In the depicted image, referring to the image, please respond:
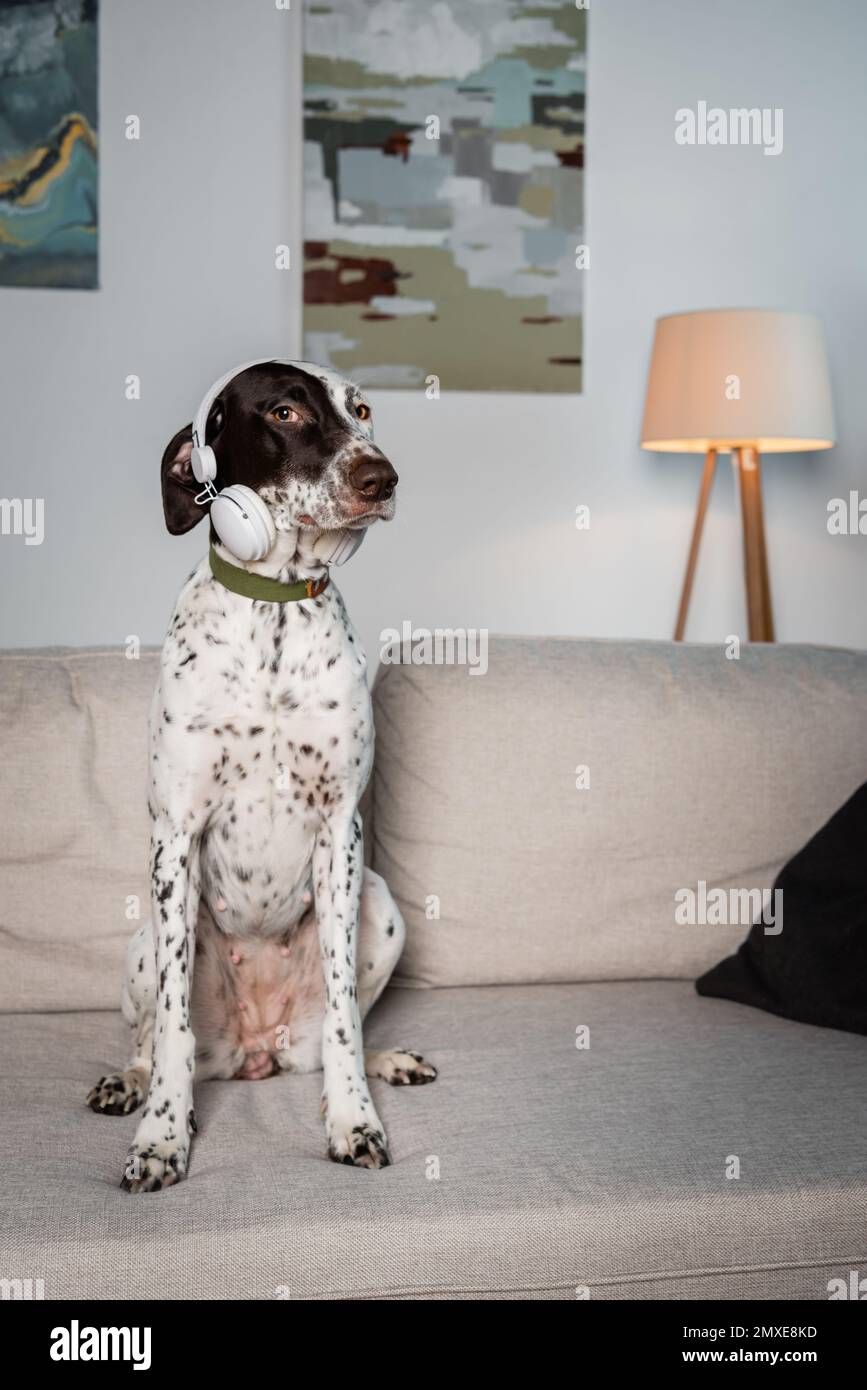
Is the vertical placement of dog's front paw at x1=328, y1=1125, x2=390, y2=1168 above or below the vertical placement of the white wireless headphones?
below

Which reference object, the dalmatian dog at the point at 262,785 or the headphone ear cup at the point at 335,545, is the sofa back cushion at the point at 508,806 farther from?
the headphone ear cup at the point at 335,545

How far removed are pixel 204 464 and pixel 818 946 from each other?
46.5 inches

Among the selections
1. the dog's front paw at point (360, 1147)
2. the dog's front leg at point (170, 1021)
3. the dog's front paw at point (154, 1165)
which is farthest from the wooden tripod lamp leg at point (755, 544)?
the dog's front paw at point (154, 1165)

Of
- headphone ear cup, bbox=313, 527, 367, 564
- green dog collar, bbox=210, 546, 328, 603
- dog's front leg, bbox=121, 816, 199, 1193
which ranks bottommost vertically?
dog's front leg, bbox=121, 816, 199, 1193

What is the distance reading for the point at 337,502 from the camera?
5.60 ft

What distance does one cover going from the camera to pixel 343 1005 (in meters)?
1.80

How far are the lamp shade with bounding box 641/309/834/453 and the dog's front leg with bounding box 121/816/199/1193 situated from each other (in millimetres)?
2200

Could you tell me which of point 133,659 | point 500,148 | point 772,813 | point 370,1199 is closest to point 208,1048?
point 370,1199

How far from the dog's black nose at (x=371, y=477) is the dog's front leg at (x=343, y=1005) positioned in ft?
1.57

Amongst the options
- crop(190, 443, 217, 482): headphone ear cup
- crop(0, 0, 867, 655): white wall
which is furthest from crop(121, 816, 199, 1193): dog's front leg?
crop(0, 0, 867, 655): white wall

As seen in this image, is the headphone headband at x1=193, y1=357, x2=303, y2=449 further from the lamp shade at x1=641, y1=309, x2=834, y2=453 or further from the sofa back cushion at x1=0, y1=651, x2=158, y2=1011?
the lamp shade at x1=641, y1=309, x2=834, y2=453

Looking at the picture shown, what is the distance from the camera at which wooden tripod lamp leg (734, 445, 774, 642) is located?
147 inches
